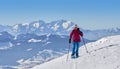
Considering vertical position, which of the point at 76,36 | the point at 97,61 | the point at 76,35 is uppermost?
the point at 76,35

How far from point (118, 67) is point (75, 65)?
444 centimetres

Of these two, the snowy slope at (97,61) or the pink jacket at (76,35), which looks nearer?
the snowy slope at (97,61)

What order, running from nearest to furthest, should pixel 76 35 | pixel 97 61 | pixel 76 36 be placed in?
pixel 97 61 → pixel 76 36 → pixel 76 35

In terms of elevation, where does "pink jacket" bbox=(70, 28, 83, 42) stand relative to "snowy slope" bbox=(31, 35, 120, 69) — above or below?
above

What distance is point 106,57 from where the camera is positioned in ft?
79.9

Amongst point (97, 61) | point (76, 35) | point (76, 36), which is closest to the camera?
point (97, 61)

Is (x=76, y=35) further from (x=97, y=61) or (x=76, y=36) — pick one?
(x=97, y=61)

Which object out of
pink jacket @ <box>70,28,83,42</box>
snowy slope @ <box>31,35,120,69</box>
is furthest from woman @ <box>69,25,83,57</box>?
snowy slope @ <box>31,35,120,69</box>

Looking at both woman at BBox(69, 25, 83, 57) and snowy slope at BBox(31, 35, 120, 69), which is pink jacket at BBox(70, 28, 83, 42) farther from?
snowy slope at BBox(31, 35, 120, 69)

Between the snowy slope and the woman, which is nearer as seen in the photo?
the snowy slope

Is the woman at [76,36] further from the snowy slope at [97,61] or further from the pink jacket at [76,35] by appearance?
the snowy slope at [97,61]

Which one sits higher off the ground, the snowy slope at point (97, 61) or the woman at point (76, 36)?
the woman at point (76, 36)

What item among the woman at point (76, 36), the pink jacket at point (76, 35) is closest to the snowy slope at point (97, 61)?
the woman at point (76, 36)

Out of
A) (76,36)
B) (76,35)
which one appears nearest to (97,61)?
(76,36)
